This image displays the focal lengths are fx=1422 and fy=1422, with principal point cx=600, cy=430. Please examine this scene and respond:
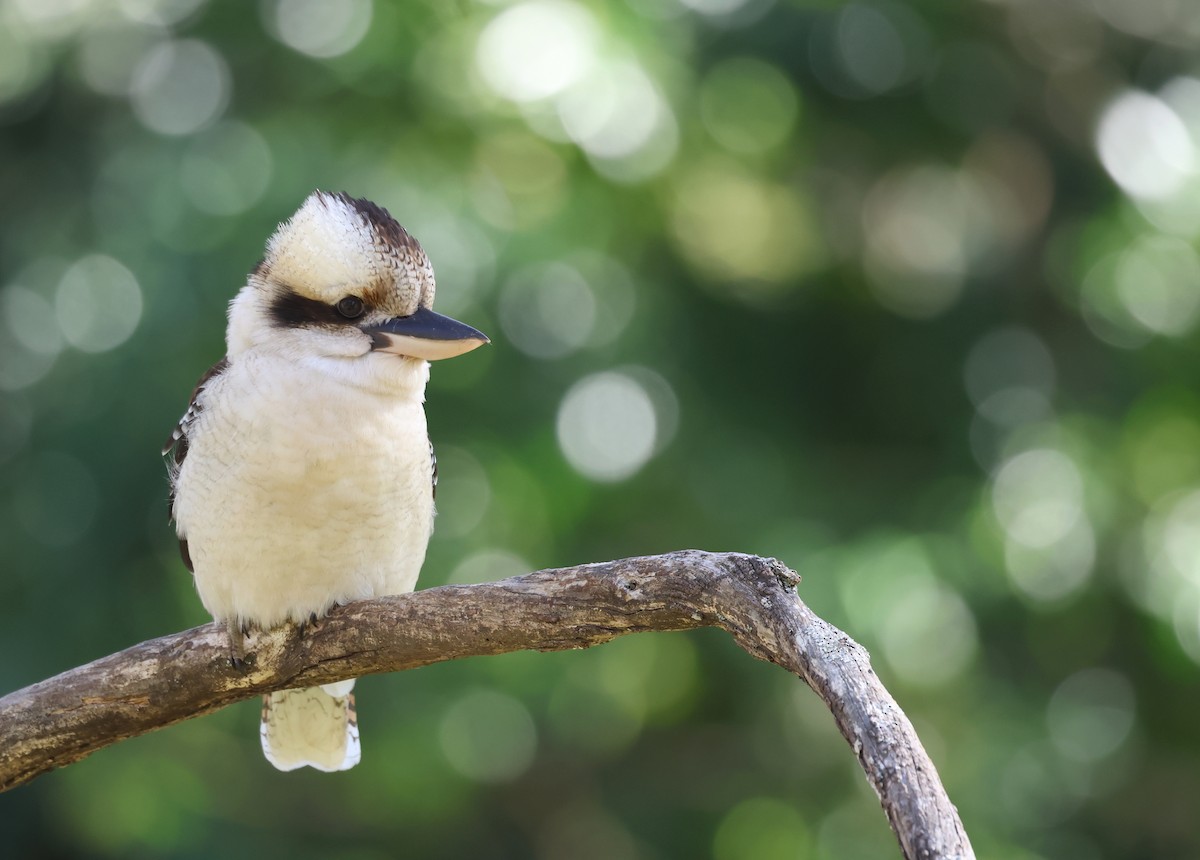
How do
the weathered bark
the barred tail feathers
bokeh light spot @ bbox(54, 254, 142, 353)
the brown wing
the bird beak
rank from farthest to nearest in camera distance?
→ bokeh light spot @ bbox(54, 254, 142, 353), the barred tail feathers, the brown wing, the bird beak, the weathered bark

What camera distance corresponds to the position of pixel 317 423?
1.70 meters

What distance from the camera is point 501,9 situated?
3.16 m

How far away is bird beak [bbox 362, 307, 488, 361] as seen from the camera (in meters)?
1.71

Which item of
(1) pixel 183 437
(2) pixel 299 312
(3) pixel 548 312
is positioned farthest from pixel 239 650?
(3) pixel 548 312

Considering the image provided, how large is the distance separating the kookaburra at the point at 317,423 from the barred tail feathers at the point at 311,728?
16.2 inches

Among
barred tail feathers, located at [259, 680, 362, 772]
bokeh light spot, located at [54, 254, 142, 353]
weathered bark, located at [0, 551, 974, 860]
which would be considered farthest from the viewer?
bokeh light spot, located at [54, 254, 142, 353]

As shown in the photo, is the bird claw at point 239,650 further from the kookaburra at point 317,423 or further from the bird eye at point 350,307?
the bird eye at point 350,307

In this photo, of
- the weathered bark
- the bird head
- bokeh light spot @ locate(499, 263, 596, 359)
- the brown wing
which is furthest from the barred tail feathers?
bokeh light spot @ locate(499, 263, 596, 359)

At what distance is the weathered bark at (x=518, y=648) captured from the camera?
1.12 meters

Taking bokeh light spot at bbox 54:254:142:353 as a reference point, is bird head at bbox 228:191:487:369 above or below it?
below

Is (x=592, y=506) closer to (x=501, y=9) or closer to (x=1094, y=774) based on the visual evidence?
(x=501, y=9)

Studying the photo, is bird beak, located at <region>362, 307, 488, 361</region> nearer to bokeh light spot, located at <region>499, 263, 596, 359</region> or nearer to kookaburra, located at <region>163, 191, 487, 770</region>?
kookaburra, located at <region>163, 191, 487, 770</region>

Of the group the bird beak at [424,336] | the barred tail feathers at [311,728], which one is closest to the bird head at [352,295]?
the bird beak at [424,336]

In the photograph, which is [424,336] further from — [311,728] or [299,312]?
[311,728]
